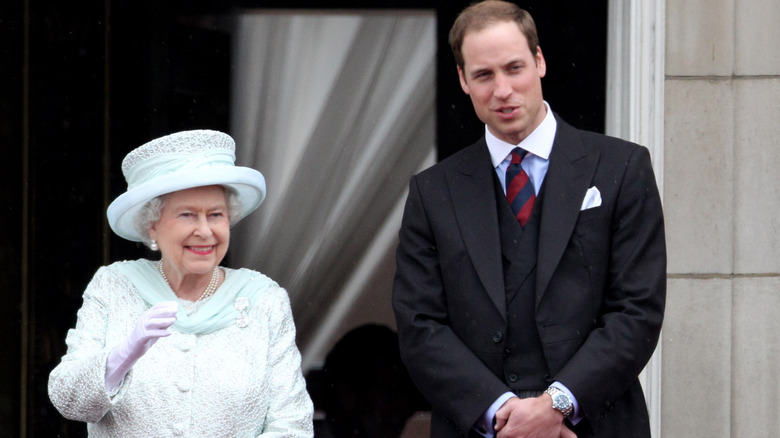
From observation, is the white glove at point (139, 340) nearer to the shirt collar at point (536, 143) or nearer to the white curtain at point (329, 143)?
the shirt collar at point (536, 143)

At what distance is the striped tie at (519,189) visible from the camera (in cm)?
323

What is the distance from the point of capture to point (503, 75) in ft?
10.4

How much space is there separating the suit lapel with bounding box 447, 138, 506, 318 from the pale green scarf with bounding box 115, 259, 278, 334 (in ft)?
1.98

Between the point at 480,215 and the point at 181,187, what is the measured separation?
83cm

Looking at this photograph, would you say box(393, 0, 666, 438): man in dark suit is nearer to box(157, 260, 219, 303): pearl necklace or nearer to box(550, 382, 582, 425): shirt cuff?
box(550, 382, 582, 425): shirt cuff

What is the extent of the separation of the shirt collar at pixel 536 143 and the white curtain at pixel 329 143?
205cm

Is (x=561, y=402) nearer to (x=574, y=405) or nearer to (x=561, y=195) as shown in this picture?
(x=574, y=405)

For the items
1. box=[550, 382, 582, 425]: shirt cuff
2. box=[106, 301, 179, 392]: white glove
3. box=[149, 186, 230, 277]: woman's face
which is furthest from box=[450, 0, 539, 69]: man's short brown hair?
box=[106, 301, 179, 392]: white glove

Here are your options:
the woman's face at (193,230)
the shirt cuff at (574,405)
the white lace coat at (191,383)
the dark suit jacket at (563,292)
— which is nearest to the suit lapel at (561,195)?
the dark suit jacket at (563,292)

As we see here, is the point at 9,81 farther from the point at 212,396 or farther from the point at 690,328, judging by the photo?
the point at 690,328

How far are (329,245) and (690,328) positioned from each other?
1718 millimetres

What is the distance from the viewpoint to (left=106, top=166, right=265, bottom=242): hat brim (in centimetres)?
315

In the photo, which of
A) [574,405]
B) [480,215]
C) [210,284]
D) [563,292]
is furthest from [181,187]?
[574,405]

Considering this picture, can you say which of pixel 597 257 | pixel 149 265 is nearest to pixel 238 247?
pixel 149 265
